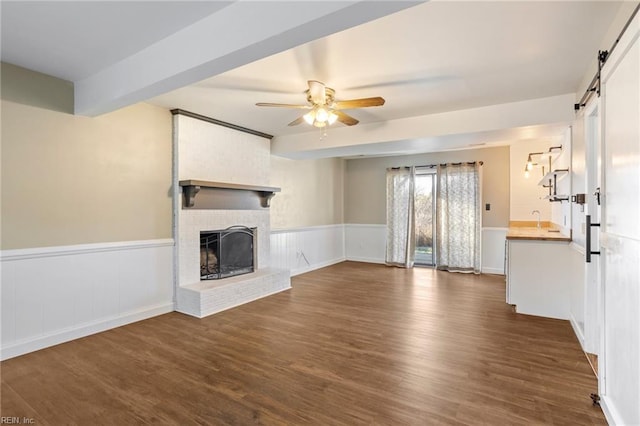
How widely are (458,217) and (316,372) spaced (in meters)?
5.06

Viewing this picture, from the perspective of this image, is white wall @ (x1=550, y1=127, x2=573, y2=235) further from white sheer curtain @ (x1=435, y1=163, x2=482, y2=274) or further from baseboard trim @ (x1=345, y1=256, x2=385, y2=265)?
baseboard trim @ (x1=345, y1=256, x2=385, y2=265)

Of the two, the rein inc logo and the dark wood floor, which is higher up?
the dark wood floor

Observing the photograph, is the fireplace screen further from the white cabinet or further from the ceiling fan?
the white cabinet

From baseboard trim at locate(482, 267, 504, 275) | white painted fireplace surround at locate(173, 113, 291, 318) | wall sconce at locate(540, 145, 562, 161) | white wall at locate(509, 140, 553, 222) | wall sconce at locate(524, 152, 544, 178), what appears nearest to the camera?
white painted fireplace surround at locate(173, 113, 291, 318)

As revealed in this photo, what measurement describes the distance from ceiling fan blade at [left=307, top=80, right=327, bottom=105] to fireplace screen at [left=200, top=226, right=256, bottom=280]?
253 centimetres

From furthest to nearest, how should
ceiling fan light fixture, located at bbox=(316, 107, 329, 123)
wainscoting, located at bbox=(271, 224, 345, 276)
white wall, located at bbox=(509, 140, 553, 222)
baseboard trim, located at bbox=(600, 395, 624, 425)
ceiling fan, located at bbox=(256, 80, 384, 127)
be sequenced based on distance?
1. wainscoting, located at bbox=(271, 224, 345, 276)
2. white wall, located at bbox=(509, 140, 553, 222)
3. ceiling fan light fixture, located at bbox=(316, 107, 329, 123)
4. ceiling fan, located at bbox=(256, 80, 384, 127)
5. baseboard trim, located at bbox=(600, 395, 624, 425)

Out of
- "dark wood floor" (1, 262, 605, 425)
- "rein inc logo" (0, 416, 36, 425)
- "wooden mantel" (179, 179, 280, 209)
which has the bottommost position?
"rein inc logo" (0, 416, 36, 425)

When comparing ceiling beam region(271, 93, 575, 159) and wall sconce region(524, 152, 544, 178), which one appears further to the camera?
wall sconce region(524, 152, 544, 178)

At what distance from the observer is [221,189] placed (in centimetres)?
466

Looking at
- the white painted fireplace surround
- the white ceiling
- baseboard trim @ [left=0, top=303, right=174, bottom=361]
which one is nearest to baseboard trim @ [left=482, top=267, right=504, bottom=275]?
the white ceiling

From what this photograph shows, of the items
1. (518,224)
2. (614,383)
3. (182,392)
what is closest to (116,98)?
(182,392)

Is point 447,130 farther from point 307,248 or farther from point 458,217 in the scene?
point 307,248

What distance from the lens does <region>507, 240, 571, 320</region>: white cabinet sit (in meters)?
3.70

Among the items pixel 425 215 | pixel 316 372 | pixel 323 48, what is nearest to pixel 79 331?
pixel 316 372
